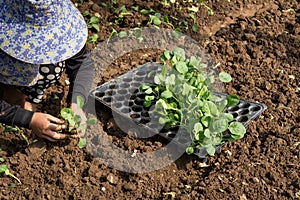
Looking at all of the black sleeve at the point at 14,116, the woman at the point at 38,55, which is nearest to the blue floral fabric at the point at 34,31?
the woman at the point at 38,55

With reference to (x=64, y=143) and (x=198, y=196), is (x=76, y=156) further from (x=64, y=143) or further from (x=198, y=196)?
(x=198, y=196)

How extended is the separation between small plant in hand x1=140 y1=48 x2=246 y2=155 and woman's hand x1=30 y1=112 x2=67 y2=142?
0.49 meters

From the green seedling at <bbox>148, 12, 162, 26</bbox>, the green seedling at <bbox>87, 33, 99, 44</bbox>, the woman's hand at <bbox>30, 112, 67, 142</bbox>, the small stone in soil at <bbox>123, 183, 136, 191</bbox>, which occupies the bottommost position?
the small stone in soil at <bbox>123, 183, 136, 191</bbox>

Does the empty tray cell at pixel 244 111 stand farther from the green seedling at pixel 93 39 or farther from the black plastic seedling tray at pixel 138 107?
the green seedling at pixel 93 39

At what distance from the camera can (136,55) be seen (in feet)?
11.0

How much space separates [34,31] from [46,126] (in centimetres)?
51

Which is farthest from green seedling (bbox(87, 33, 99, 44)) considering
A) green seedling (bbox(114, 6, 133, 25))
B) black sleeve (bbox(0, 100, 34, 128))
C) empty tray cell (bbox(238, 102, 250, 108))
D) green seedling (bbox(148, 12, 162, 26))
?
empty tray cell (bbox(238, 102, 250, 108))

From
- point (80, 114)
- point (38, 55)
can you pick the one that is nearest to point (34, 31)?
point (38, 55)

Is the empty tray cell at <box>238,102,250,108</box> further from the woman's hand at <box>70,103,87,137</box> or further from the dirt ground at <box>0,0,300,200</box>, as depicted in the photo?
the woman's hand at <box>70,103,87,137</box>

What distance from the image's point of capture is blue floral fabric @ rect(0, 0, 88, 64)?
2287 millimetres

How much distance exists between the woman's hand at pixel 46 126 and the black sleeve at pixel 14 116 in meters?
0.03

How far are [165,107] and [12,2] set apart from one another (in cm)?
92

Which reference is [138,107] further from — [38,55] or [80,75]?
[38,55]

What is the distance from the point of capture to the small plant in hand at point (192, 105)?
2.69 m
